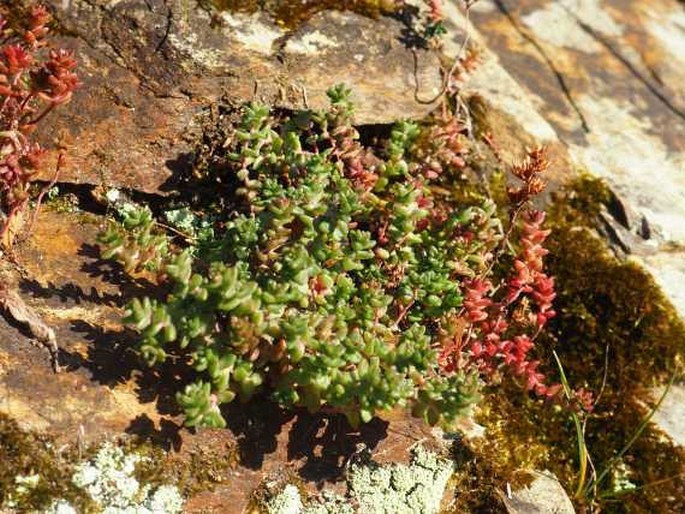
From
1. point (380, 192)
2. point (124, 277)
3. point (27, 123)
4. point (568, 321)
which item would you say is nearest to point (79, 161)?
point (27, 123)

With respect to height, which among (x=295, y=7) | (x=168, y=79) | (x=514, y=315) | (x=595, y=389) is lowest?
(x=595, y=389)

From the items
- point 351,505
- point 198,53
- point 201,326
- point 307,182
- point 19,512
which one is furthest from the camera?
point 198,53

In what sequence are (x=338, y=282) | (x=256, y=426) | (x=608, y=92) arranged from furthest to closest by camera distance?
(x=608, y=92), (x=338, y=282), (x=256, y=426)

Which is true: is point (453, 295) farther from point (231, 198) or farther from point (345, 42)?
point (345, 42)

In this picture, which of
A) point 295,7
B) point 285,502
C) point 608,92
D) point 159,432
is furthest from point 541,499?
point 608,92

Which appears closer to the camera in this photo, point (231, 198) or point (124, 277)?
point (124, 277)

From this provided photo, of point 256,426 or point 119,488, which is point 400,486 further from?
point 119,488

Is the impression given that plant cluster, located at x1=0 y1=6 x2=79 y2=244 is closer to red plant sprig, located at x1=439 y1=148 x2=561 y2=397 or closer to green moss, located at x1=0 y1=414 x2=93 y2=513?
green moss, located at x1=0 y1=414 x2=93 y2=513
